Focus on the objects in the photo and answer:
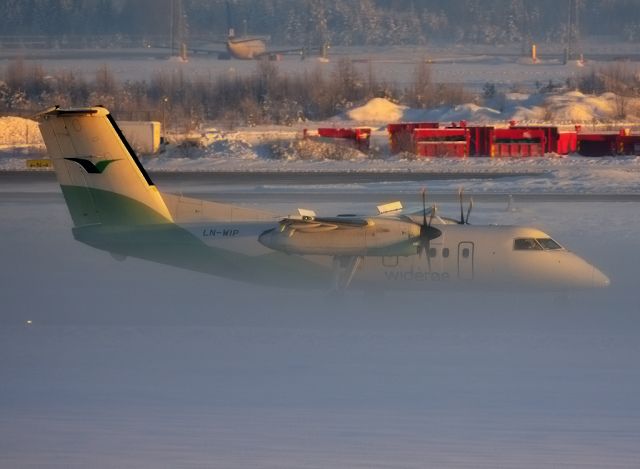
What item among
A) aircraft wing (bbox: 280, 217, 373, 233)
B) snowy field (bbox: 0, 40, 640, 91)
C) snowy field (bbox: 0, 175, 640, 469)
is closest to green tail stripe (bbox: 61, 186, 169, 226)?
snowy field (bbox: 0, 175, 640, 469)

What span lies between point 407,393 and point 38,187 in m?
28.7

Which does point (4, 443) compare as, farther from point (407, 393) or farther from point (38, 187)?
point (38, 187)

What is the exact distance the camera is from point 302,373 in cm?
1741

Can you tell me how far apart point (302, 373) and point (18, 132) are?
46223 mm

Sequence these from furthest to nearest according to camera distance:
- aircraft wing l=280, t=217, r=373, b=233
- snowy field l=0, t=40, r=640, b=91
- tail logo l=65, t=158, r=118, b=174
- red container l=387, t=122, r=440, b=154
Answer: snowy field l=0, t=40, r=640, b=91, red container l=387, t=122, r=440, b=154, tail logo l=65, t=158, r=118, b=174, aircraft wing l=280, t=217, r=373, b=233

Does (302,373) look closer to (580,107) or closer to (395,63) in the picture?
(580,107)

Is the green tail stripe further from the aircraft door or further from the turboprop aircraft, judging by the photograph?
the aircraft door

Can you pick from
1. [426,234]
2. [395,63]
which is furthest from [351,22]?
[426,234]

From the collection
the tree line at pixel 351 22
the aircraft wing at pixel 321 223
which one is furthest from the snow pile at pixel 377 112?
the tree line at pixel 351 22

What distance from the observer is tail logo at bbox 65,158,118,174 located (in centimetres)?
2220

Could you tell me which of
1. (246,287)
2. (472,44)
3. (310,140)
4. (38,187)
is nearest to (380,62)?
(472,44)

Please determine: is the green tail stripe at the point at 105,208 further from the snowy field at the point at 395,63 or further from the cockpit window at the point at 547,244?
the snowy field at the point at 395,63

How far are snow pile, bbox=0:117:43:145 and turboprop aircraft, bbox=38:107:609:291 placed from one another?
3809 cm

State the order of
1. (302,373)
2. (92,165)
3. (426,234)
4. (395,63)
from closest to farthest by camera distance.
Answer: (302,373) < (426,234) < (92,165) < (395,63)
